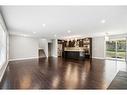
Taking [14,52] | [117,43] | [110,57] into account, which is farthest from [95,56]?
[14,52]

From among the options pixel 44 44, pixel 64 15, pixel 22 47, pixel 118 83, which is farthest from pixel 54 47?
pixel 118 83

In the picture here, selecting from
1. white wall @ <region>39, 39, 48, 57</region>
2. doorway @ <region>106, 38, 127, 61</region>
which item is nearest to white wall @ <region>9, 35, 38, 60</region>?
white wall @ <region>39, 39, 48, 57</region>

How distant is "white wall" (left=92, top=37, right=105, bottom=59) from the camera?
12.3 m

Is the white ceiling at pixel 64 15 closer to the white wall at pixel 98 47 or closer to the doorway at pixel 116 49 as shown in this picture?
the doorway at pixel 116 49

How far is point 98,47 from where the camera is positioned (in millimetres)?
12719

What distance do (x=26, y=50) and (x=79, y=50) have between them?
581cm

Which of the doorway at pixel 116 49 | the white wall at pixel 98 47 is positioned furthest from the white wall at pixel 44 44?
the doorway at pixel 116 49

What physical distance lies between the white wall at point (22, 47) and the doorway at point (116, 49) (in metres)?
7.85

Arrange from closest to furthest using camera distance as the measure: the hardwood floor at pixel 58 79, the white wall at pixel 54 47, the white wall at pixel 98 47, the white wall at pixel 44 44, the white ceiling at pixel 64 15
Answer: the hardwood floor at pixel 58 79, the white ceiling at pixel 64 15, the white wall at pixel 98 47, the white wall at pixel 44 44, the white wall at pixel 54 47

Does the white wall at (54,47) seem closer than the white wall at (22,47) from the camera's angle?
No

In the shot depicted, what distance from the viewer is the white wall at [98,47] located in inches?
483
